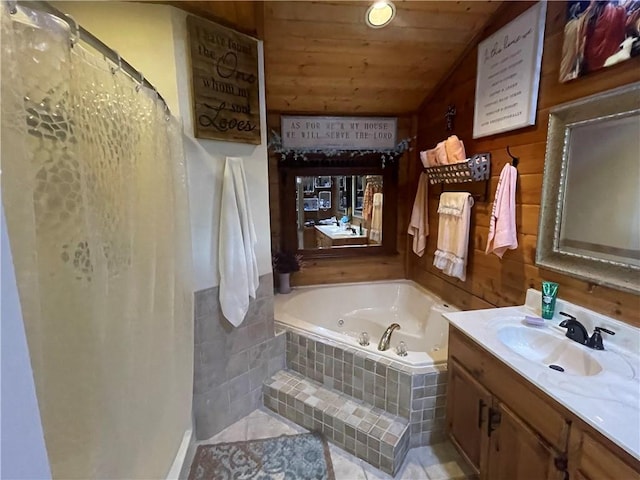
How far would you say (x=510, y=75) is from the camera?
1.82m

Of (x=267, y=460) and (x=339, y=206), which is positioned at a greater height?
(x=339, y=206)

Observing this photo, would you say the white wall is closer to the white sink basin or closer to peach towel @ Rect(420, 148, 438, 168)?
the white sink basin

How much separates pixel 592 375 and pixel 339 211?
221 cm

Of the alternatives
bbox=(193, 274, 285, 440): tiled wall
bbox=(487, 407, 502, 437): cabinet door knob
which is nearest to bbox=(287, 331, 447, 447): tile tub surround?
bbox=(193, 274, 285, 440): tiled wall

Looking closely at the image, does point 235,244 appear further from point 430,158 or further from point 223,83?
point 430,158

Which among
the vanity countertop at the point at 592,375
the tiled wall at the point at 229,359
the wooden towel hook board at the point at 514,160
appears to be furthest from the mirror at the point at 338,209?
the vanity countertop at the point at 592,375

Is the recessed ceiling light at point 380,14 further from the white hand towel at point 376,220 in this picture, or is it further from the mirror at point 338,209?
the white hand towel at point 376,220

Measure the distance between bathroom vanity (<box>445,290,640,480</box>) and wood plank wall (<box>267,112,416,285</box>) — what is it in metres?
1.54

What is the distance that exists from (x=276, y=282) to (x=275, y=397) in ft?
3.45

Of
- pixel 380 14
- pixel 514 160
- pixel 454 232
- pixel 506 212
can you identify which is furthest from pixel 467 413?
pixel 380 14

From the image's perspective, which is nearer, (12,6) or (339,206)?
(12,6)

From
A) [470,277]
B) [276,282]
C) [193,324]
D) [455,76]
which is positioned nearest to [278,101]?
[455,76]

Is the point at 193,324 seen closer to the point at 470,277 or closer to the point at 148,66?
the point at 148,66

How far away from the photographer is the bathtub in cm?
256
